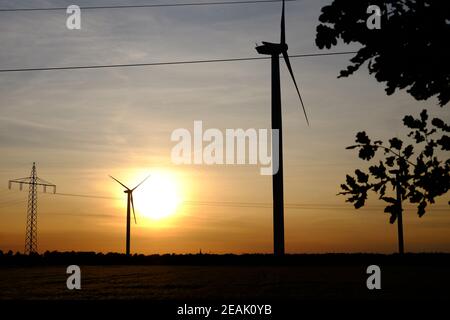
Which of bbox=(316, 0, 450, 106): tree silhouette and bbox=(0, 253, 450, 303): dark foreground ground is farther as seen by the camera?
bbox=(0, 253, 450, 303): dark foreground ground

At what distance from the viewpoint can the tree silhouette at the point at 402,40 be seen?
37.5ft

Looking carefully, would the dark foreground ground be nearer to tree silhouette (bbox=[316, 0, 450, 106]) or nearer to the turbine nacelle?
the turbine nacelle

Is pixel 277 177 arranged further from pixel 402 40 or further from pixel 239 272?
pixel 239 272

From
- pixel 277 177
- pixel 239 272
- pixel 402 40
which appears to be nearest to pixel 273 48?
pixel 277 177

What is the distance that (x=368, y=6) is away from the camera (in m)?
11.7

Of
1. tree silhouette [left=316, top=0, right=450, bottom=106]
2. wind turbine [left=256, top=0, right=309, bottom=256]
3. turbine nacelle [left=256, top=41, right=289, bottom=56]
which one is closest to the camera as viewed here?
tree silhouette [left=316, top=0, right=450, bottom=106]

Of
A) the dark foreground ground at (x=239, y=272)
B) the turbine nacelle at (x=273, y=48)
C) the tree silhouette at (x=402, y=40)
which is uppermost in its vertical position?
the turbine nacelle at (x=273, y=48)

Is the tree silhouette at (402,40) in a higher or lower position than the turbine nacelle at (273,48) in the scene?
lower

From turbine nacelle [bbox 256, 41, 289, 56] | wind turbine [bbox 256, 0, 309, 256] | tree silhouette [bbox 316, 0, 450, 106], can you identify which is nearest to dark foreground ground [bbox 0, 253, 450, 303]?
wind turbine [bbox 256, 0, 309, 256]

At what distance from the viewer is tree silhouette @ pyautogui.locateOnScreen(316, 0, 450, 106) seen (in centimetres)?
1144

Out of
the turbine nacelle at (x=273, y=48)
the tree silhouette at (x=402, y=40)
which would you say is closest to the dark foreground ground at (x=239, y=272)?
the turbine nacelle at (x=273, y=48)

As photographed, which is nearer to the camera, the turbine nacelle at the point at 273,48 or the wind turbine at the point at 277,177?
the wind turbine at the point at 277,177

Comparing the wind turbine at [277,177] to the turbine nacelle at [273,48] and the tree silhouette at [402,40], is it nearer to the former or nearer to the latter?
the turbine nacelle at [273,48]

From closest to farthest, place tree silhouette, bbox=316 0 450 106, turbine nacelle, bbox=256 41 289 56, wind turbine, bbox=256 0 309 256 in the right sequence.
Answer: tree silhouette, bbox=316 0 450 106, wind turbine, bbox=256 0 309 256, turbine nacelle, bbox=256 41 289 56
